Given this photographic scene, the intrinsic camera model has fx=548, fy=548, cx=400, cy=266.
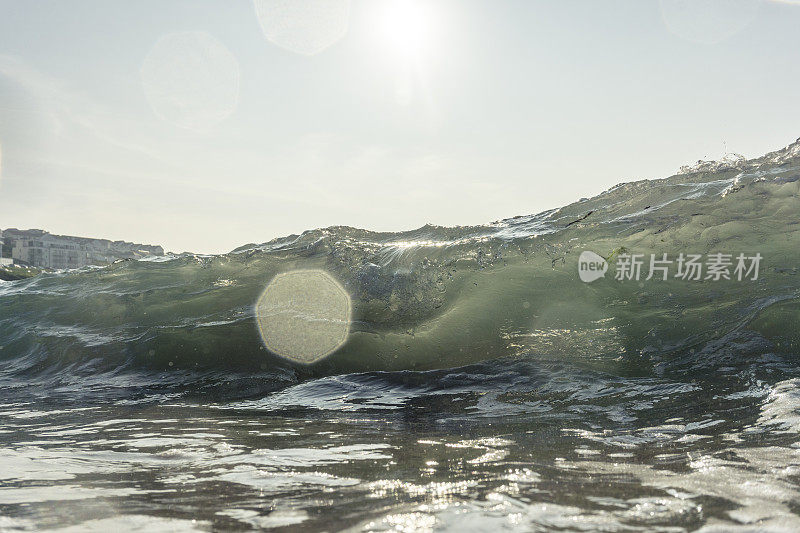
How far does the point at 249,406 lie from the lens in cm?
609

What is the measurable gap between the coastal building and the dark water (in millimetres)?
51735

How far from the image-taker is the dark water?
2.41 metres

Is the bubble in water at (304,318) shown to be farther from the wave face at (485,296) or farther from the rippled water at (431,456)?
the rippled water at (431,456)

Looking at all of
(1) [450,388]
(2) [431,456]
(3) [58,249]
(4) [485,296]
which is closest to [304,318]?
(4) [485,296]

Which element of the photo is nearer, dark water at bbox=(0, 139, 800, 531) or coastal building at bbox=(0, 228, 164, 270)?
dark water at bbox=(0, 139, 800, 531)

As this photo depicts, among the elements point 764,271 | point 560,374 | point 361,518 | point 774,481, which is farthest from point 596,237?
point 361,518

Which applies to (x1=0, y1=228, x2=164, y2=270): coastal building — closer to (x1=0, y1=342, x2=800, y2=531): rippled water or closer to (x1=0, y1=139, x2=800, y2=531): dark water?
(x1=0, y1=139, x2=800, y2=531): dark water

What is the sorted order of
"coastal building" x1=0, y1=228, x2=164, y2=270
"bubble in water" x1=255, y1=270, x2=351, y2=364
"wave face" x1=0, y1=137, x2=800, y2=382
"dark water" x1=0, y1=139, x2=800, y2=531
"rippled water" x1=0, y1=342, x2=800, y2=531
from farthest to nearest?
"coastal building" x1=0, y1=228, x2=164, y2=270 → "bubble in water" x1=255, y1=270, x2=351, y2=364 → "wave face" x1=0, y1=137, x2=800, y2=382 → "dark water" x1=0, y1=139, x2=800, y2=531 → "rippled water" x1=0, y1=342, x2=800, y2=531

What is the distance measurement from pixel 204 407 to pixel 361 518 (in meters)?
4.37

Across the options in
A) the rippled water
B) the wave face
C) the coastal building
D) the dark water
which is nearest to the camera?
the rippled water

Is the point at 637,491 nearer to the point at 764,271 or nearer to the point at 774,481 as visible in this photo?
the point at 774,481

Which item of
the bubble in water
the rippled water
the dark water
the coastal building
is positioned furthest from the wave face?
the coastal building

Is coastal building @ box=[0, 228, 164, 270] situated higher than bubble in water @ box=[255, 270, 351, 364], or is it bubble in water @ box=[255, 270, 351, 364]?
coastal building @ box=[0, 228, 164, 270]

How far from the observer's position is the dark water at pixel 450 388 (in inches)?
95.0
